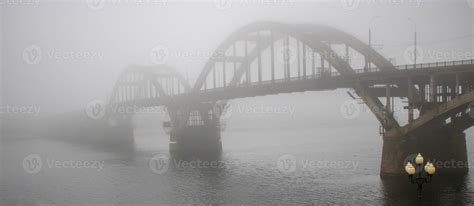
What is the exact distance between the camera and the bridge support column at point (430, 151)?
4572 cm

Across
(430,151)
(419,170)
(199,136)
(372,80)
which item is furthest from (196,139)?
(419,170)

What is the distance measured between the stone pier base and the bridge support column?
49969mm

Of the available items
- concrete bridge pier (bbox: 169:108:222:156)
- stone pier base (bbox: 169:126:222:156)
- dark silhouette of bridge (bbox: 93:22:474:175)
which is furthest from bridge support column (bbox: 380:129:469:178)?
concrete bridge pier (bbox: 169:108:222:156)

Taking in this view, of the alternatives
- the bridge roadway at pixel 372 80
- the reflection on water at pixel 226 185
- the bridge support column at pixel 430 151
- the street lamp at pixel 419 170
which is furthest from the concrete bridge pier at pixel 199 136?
the street lamp at pixel 419 170

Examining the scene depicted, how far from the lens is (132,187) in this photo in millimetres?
52625

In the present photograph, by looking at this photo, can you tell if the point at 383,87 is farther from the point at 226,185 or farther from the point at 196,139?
the point at 196,139

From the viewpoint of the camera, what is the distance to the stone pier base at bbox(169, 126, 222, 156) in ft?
313

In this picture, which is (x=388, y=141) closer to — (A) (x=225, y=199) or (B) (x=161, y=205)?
(A) (x=225, y=199)

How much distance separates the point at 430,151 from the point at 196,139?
182ft

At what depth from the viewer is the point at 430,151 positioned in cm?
4688

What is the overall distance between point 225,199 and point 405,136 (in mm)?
16660

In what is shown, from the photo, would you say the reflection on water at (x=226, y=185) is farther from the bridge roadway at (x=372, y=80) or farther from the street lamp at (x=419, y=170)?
the street lamp at (x=419, y=170)

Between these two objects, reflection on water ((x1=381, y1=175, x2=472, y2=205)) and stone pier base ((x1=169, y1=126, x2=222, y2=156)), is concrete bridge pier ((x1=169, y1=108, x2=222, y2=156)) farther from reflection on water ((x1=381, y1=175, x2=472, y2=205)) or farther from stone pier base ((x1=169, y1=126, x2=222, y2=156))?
reflection on water ((x1=381, y1=175, x2=472, y2=205))

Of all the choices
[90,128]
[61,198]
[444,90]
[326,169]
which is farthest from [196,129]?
[90,128]
